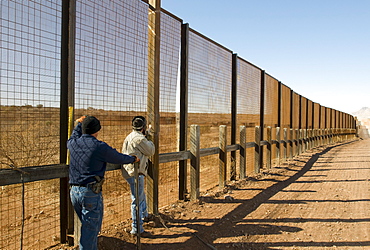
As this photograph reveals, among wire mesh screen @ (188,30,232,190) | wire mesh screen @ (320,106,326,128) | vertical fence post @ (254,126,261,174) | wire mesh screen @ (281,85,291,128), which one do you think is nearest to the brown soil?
wire mesh screen @ (188,30,232,190)

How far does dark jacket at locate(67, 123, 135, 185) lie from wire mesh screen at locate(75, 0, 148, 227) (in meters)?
0.83

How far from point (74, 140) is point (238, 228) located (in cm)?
288

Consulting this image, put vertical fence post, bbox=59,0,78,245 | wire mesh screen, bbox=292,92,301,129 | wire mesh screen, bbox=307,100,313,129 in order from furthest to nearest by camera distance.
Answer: wire mesh screen, bbox=307,100,313,129 < wire mesh screen, bbox=292,92,301,129 < vertical fence post, bbox=59,0,78,245

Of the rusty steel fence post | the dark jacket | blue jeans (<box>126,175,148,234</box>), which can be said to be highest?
the rusty steel fence post

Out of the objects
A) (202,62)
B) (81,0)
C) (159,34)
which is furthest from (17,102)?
(202,62)

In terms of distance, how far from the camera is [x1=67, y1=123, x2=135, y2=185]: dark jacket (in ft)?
10.9

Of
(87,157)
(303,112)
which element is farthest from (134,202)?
(303,112)

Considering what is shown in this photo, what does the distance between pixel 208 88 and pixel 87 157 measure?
4866mm

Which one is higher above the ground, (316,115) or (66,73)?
(316,115)

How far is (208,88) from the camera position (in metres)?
7.77

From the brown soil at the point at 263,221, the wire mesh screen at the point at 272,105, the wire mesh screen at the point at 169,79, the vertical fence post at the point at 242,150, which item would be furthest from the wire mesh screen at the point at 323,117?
the wire mesh screen at the point at 169,79

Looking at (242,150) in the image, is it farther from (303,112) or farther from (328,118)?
(328,118)

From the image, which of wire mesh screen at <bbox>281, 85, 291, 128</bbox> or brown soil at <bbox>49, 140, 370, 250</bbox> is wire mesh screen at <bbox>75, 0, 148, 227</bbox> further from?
wire mesh screen at <bbox>281, 85, 291, 128</bbox>

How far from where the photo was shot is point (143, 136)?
14.6 feet
